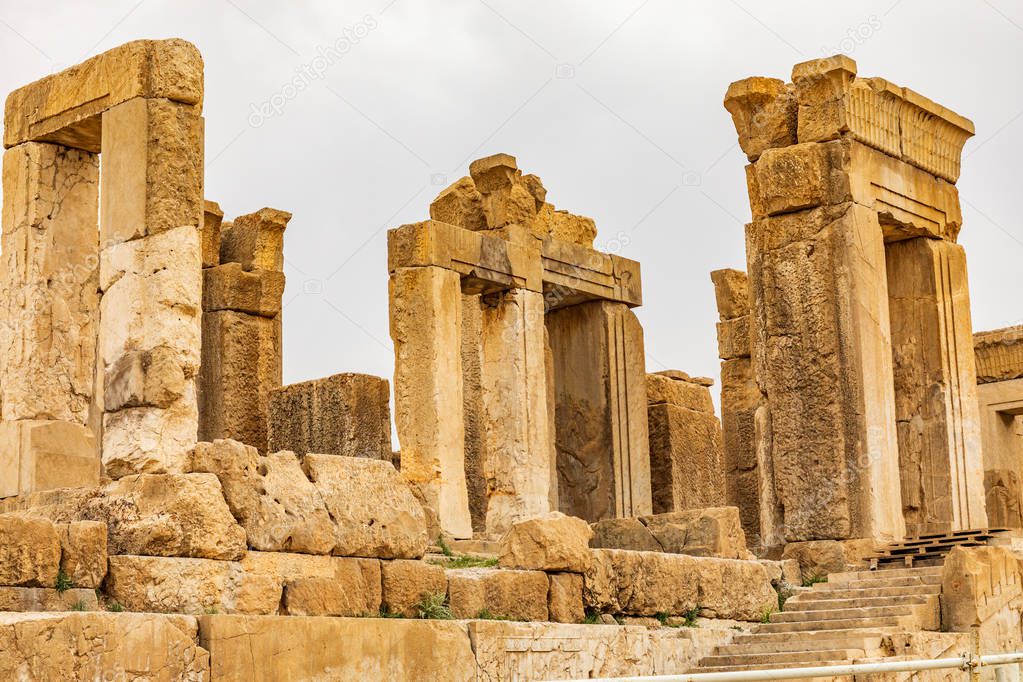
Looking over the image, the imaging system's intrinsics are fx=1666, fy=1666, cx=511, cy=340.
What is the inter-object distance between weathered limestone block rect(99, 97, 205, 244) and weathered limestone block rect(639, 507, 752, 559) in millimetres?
4438

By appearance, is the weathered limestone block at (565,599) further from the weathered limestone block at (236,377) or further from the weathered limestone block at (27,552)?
the weathered limestone block at (236,377)

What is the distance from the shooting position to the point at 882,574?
514 inches

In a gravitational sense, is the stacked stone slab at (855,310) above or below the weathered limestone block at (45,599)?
above

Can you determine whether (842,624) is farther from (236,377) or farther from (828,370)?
(236,377)

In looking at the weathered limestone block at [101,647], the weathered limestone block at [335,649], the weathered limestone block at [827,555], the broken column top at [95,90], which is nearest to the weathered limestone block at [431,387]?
the weathered limestone block at [827,555]

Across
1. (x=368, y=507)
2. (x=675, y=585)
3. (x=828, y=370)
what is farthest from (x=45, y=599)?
(x=828, y=370)

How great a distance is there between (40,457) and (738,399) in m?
10.9

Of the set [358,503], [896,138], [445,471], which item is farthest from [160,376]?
[896,138]

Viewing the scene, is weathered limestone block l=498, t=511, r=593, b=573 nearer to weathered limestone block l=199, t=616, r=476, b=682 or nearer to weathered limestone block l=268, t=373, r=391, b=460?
weathered limestone block l=199, t=616, r=476, b=682

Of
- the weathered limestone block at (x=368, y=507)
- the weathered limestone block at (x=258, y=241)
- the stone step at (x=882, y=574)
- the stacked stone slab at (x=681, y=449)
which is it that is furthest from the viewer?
the stacked stone slab at (x=681, y=449)

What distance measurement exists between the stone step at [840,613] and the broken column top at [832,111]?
4.45 meters

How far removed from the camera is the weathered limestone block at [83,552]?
8.56 m

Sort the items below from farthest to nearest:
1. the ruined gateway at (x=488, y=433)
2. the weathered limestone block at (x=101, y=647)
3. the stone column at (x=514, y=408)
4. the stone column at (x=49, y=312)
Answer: the stone column at (x=514, y=408) → the stone column at (x=49, y=312) → the ruined gateway at (x=488, y=433) → the weathered limestone block at (x=101, y=647)

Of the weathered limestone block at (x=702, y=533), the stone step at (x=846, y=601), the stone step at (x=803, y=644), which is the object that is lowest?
the stone step at (x=803, y=644)
